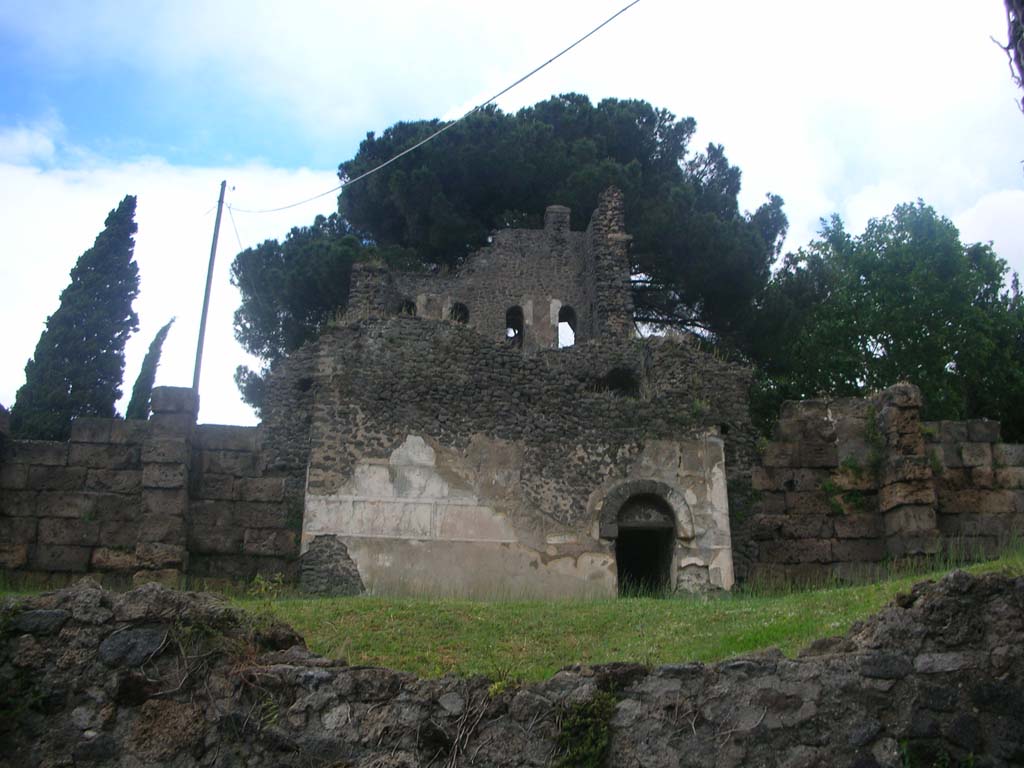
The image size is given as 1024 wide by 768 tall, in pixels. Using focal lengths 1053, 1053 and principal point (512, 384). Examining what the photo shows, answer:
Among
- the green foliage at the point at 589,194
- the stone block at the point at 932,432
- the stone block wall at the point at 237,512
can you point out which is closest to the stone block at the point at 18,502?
the stone block wall at the point at 237,512

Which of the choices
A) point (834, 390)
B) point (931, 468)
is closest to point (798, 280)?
point (834, 390)

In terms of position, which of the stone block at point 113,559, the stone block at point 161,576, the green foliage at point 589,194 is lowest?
the stone block at point 161,576

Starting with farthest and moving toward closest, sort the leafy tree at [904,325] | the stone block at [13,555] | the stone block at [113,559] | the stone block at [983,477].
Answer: the leafy tree at [904,325]
the stone block at [983,477]
the stone block at [113,559]
the stone block at [13,555]

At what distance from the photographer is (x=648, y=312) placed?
103ft

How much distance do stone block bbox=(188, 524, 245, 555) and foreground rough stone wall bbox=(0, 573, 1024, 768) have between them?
24.6 feet

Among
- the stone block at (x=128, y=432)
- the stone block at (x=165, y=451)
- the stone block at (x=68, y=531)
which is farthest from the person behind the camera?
the stone block at (x=128, y=432)

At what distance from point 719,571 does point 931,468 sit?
10.8 ft

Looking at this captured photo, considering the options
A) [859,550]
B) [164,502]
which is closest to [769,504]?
[859,550]

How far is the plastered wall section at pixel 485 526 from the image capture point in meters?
14.0

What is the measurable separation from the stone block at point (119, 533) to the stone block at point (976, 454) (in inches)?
446

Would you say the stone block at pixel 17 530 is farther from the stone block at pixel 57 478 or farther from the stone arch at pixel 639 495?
the stone arch at pixel 639 495

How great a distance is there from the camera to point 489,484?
48.0 feet

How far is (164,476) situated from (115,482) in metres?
0.72

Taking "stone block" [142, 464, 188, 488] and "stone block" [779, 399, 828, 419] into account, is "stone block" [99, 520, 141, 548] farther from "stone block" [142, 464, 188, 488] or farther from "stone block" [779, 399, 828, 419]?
"stone block" [779, 399, 828, 419]
